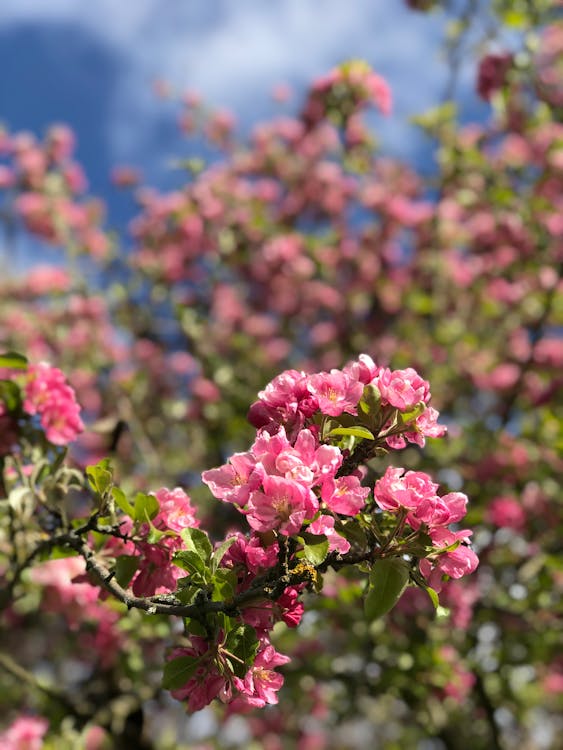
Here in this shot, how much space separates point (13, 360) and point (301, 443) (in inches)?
51.9

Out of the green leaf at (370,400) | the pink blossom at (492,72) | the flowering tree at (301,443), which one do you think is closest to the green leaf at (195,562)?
the flowering tree at (301,443)

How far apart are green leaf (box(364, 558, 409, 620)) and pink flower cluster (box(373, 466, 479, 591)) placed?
7 centimetres

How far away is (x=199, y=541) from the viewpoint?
150cm

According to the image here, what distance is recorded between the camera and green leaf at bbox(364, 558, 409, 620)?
4.74ft

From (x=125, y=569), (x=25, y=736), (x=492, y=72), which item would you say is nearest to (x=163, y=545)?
(x=125, y=569)

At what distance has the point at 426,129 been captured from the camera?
6473 millimetres

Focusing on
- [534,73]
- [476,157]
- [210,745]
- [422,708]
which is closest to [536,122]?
[476,157]

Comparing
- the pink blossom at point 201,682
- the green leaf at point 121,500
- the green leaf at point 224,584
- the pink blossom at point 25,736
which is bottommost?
the pink blossom at point 25,736

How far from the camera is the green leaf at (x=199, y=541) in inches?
58.4

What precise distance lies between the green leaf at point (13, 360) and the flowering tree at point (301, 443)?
0.26ft

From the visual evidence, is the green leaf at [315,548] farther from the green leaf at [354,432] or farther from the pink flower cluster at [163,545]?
the pink flower cluster at [163,545]

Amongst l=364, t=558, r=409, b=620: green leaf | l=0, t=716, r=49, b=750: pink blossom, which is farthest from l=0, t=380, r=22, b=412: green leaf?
l=0, t=716, r=49, b=750: pink blossom

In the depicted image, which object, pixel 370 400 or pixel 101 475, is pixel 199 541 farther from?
pixel 370 400

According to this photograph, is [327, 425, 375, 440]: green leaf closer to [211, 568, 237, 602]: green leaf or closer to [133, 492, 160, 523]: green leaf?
[211, 568, 237, 602]: green leaf
